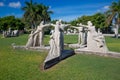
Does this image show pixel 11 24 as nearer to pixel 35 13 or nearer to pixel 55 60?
pixel 35 13

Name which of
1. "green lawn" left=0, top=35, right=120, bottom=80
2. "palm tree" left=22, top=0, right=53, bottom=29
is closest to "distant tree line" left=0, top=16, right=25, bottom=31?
"palm tree" left=22, top=0, right=53, bottom=29

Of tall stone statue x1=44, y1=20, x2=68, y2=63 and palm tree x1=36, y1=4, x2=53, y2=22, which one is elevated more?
palm tree x1=36, y1=4, x2=53, y2=22

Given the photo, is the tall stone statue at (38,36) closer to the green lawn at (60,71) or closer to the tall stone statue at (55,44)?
the tall stone statue at (55,44)

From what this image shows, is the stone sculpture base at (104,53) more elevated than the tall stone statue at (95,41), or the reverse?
the tall stone statue at (95,41)

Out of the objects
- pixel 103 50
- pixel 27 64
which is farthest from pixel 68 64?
pixel 103 50

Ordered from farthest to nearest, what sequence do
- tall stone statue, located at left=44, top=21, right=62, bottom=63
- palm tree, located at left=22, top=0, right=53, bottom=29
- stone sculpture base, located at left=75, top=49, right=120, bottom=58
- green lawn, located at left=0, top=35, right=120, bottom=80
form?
1. palm tree, located at left=22, top=0, right=53, bottom=29
2. stone sculpture base, located at left=75, top=49, right=120, bottom=58
3. tall stone statue, located at left=44, top=21, right=62, bottom=63
4. green lawn, located at left=0, top=35, right=120, bottom=80

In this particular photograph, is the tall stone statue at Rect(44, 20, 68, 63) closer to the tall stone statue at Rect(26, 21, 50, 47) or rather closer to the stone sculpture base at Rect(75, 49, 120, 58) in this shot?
the stone sculpture base at Rect(75, 49, 120, 58)

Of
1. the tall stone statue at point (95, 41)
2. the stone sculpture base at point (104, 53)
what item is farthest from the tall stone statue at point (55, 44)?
the tall stone statue at point (95, 41)

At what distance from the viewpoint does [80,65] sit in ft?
34.2

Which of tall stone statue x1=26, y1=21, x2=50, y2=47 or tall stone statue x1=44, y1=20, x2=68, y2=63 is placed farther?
tall stone statue x1=26, y1=21, x2=50, y2=47

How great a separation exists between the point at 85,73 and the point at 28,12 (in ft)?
158

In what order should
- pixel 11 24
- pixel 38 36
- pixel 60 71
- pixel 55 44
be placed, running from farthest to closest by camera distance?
pixel 11 24, pixel 38 36, pixel 55 44, pixel 60 71

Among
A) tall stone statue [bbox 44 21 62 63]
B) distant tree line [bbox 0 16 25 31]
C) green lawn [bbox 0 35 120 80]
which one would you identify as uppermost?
distant tree line [bbox 0 16 25 31]

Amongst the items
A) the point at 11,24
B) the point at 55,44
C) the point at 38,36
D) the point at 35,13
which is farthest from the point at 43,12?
the point at 55,44
